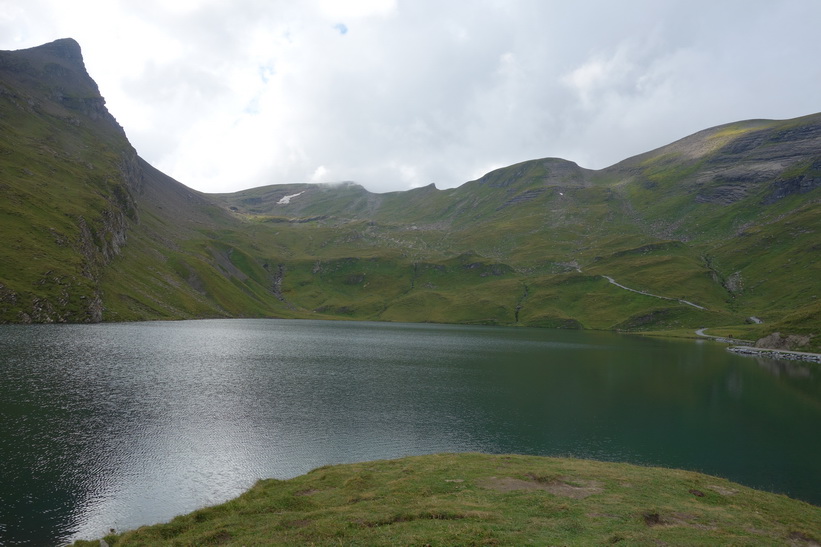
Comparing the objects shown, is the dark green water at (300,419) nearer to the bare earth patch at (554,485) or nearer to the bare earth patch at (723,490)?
the bare earth patch at (723,490)

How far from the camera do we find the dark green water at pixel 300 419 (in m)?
33.6

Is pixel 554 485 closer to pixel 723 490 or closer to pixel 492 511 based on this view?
pixel 492 511

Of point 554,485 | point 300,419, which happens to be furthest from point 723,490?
point 300,419

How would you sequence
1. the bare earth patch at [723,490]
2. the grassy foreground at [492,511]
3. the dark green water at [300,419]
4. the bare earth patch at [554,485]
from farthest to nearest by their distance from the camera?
the dark green water at [300,419], the bare earth patch at [723,490], the bare earth patch at [554,485], the grassy foreground at [492,511]

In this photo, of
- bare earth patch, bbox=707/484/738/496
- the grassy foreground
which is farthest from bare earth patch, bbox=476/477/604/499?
bare earth patch, bbox=707/484/738/496

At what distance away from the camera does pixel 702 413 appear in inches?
2549

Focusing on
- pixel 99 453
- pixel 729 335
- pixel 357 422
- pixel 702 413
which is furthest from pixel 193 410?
pixel 729 335

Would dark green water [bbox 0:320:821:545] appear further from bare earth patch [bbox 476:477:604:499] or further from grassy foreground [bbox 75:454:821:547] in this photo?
bare earth patch [bbox 476:477:604:499]

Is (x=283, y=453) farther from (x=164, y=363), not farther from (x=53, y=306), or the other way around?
(x=53, y=306)

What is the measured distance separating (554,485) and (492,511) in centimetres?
854

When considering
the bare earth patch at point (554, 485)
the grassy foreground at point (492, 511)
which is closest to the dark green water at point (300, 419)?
the grassy foreground at point (492, 511)

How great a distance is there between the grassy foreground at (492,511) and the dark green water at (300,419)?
8.09m

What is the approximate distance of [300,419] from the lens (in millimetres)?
53188

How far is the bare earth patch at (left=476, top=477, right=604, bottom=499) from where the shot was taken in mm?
28048
